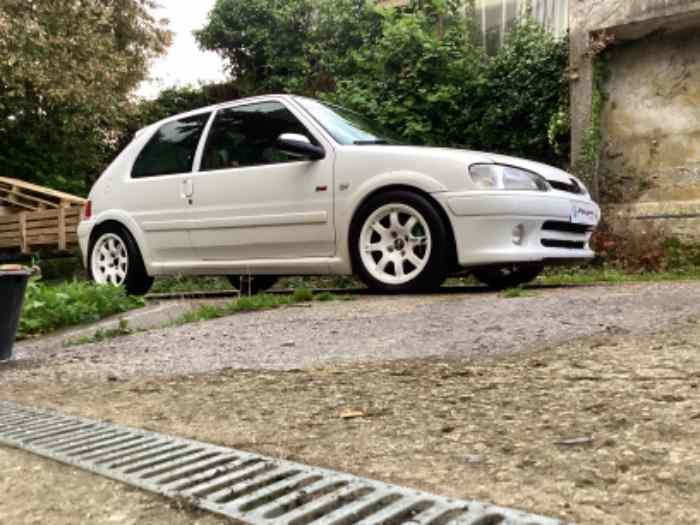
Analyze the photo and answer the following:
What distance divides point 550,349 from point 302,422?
119 centimetres

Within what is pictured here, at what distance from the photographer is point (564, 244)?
528 centimetres

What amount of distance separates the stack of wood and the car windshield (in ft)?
22.9

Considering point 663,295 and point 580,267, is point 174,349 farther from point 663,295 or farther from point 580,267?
point 580,267

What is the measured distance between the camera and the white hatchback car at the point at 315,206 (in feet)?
16.0

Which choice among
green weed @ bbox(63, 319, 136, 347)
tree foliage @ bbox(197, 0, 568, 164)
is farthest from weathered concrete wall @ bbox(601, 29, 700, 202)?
green weed @ bbox(63, 319, 136, 347)

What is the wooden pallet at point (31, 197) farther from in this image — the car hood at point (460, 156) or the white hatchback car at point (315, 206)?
the car hood at point (460, 156)

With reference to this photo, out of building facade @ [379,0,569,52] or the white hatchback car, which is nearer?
the white hatchback car

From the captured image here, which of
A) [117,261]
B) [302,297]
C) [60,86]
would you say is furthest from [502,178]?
[60,86]

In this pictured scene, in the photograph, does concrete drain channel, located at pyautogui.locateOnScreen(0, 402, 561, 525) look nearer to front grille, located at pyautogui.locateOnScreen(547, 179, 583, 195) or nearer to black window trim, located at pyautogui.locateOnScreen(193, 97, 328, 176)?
black window trim, located at pyautogui.locateOnScreen(193, 97, 328, 176)

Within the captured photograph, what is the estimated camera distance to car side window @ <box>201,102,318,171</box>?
5.65m

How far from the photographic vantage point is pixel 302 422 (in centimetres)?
204

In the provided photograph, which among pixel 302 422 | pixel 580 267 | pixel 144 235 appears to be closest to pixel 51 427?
pixel 302 422

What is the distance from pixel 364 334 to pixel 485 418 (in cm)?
155

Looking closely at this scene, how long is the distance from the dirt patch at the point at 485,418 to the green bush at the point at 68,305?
213cm
